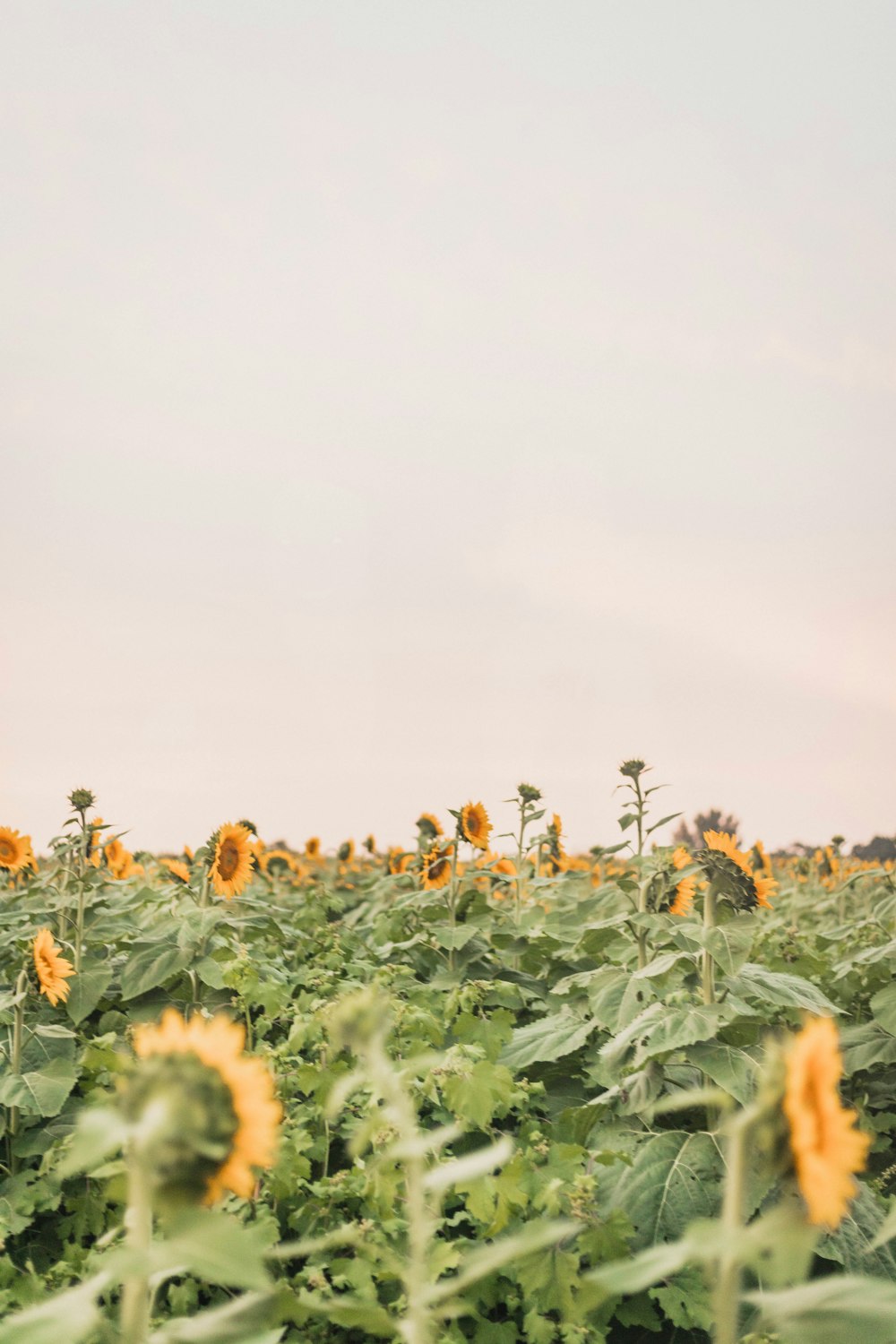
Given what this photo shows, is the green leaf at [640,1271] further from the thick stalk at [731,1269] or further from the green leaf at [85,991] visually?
the green leaf at [85,991]

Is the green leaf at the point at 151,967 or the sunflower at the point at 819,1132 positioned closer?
the sunflower at the point at 819,1132

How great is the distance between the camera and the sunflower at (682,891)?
12.1ft

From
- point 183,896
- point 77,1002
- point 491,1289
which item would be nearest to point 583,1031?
point 491,1289

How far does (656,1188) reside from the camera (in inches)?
111

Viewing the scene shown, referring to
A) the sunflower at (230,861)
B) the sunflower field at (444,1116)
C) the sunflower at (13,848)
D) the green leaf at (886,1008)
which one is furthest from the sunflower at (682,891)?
the sunflower at (13,848)

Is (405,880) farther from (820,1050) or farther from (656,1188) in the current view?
(820,1050)

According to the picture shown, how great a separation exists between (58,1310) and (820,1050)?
0.84 m

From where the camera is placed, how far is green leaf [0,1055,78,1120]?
128 inches

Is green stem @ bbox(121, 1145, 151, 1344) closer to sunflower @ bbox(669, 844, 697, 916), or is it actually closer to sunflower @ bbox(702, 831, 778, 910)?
sunflower @ bbox(702, 831, 778, 910)

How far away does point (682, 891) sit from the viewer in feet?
12.2

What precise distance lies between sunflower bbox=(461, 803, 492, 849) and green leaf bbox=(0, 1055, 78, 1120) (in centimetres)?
184

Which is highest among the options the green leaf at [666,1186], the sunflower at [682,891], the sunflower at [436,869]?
the sunflower at [436,869]

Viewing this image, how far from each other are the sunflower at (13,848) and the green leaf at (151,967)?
45.4 inches

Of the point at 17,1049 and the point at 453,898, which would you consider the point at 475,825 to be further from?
the point at 17,1049
